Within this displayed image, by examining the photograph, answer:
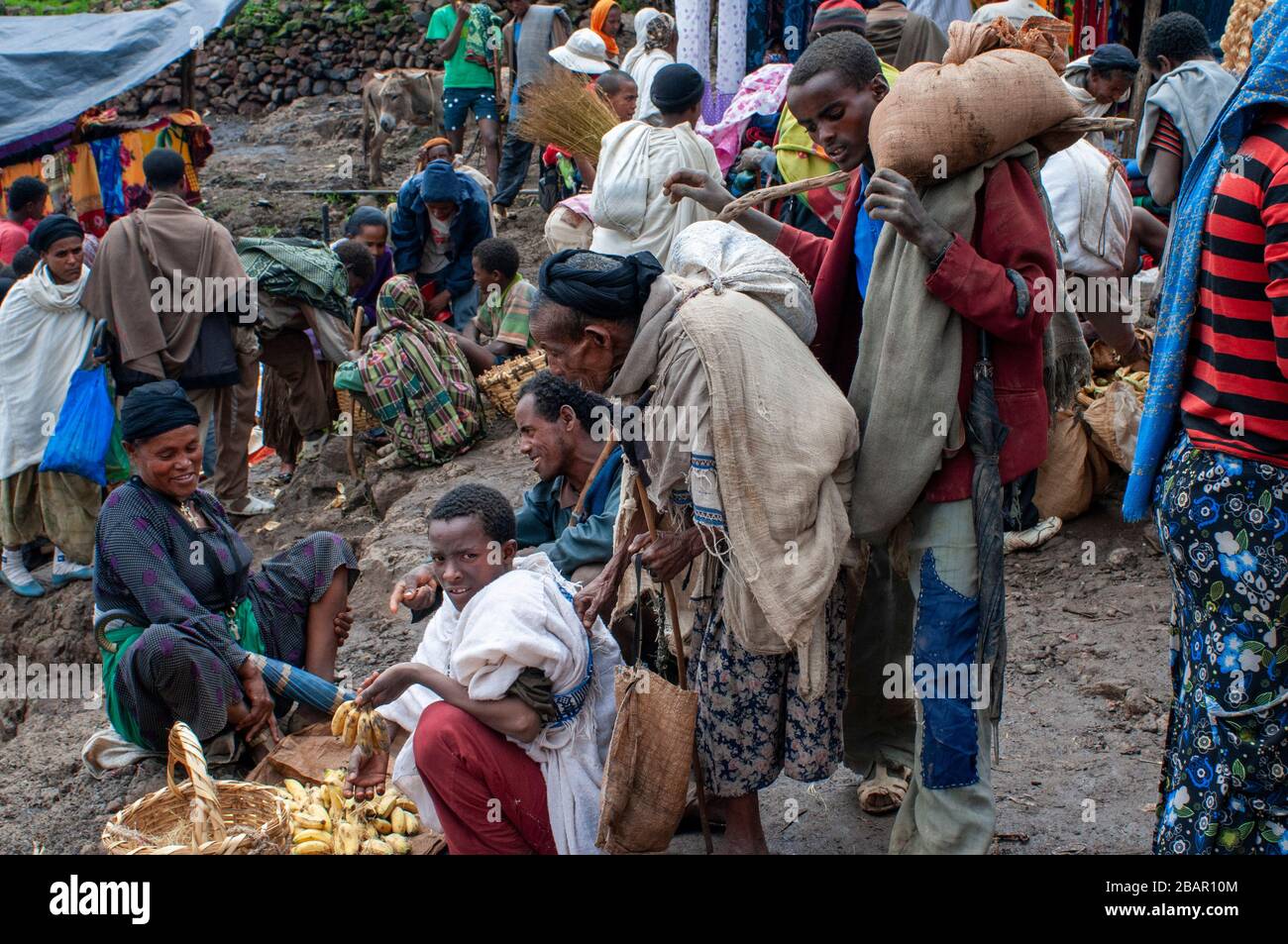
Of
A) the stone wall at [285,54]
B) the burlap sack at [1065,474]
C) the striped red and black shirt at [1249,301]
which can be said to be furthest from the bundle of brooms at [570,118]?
the stone wall at [285,54]

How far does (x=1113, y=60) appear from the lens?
6.08 metres

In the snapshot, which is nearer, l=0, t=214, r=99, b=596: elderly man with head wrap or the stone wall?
l=0, t=214, r=99, b=596: elderly man with head wrap

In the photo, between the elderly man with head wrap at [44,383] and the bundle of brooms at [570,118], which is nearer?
the elderly man with head wrap at [44,383]

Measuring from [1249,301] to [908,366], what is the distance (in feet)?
2.38

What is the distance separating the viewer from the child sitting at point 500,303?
742 cm

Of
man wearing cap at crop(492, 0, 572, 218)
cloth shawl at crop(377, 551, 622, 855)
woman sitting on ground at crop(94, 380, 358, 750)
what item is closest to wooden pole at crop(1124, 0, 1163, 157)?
man wearing cap at crop(492, 0, 572, 218)

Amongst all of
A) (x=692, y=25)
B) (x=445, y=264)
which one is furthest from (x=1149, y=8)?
(x=445, y=264)

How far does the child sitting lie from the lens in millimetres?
7418

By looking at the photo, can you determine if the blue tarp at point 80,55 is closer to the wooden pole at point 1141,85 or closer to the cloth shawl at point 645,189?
the cloth shawl at point 645,189

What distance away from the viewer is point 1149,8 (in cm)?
838

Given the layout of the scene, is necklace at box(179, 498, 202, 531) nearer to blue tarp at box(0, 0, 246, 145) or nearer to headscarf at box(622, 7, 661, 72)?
headscarf at box(622, 7, 661, 72)

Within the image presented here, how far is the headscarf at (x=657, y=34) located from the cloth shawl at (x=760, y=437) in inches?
232

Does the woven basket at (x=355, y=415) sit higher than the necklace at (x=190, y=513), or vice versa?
the necklace at (x=190, y=513)
